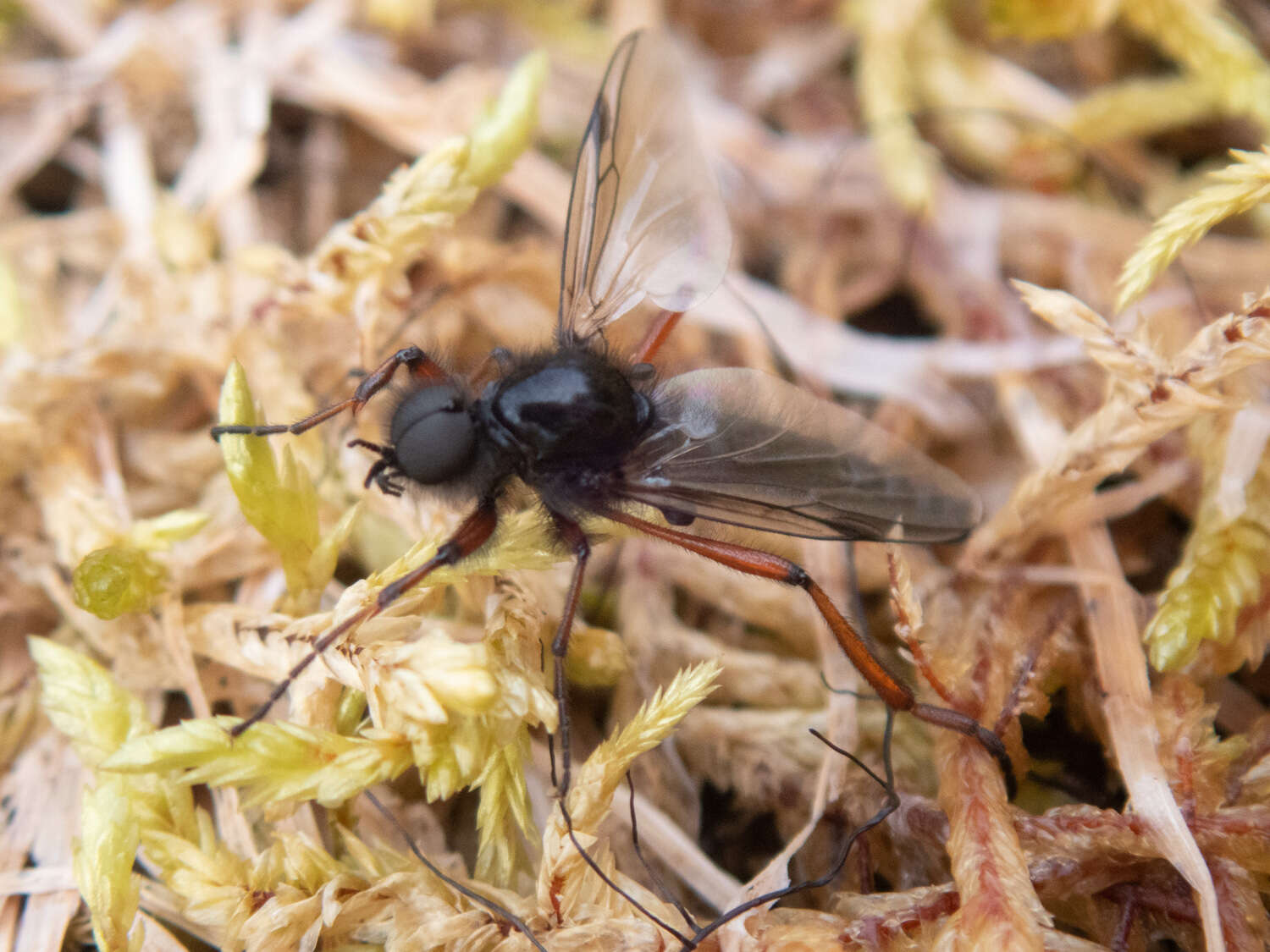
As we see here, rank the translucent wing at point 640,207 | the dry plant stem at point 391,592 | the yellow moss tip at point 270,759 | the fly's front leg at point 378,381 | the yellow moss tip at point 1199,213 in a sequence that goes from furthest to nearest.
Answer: the translucent wing at point 640,207, the fly's front leg at point 378,381, the yellow moss tip at point 1199,213, the dry plant stem at point 391,592, the yellow moss tip at point 270,759

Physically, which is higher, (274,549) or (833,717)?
(274,549)

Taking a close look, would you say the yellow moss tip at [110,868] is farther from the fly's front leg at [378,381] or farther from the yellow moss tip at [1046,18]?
the yellow moss tip at [1046,18]

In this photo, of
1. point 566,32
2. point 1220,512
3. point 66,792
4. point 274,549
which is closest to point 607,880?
point 274,549

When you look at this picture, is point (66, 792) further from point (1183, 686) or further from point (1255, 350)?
point (1255, 350)

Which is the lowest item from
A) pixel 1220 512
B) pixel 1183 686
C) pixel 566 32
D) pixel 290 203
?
pixel 1183 686

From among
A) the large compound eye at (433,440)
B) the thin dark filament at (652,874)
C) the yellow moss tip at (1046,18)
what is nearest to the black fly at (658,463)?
the large compound eye at (433,440)

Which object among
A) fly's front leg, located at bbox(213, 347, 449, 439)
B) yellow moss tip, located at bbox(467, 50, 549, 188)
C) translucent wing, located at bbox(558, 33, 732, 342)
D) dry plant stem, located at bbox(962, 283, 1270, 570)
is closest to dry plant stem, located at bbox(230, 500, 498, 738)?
fly's front leg, located at bbox(213, 347, 449, 439)

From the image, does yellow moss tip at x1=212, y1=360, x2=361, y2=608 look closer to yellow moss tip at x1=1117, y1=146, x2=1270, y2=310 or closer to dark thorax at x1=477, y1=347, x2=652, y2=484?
dark thorax at x1=477, y1=347, x2=652, y2=484
